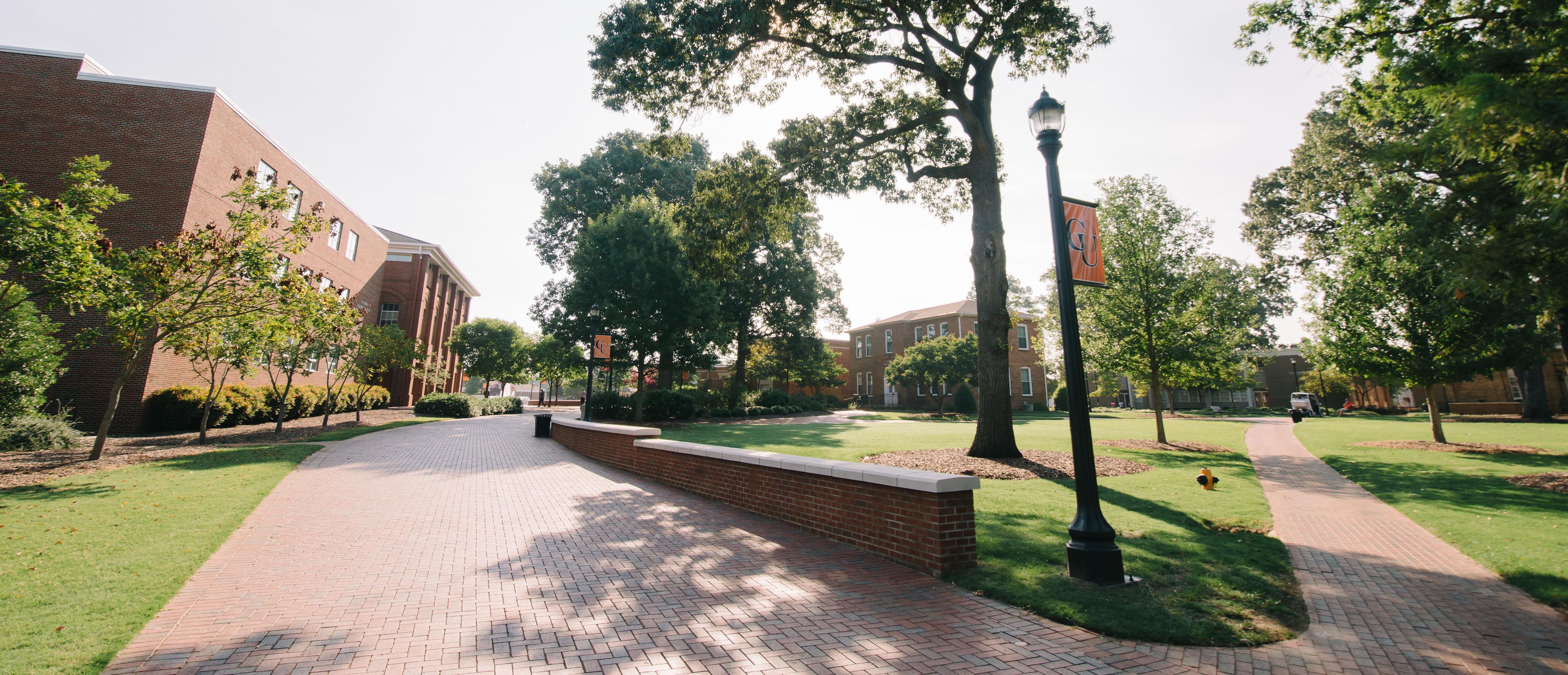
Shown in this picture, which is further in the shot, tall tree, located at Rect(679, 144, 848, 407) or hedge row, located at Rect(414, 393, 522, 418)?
hedge row, located at Rect(414, 393, 522, 418)

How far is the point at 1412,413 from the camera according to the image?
122 feet

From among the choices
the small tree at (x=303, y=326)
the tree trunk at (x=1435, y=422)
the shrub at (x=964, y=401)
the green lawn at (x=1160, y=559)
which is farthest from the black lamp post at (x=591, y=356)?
the shrub at (x=964, y=401)

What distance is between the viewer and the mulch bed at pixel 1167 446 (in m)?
15.4

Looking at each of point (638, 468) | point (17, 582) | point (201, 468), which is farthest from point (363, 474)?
point (17, 582)

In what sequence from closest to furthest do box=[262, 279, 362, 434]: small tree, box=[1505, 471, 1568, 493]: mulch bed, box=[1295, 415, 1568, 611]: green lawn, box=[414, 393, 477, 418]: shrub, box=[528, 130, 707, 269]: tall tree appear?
1. box=[1295, 415, 1568, 611]: green lawn
2. box=[1505, 471, 1568, 493]: mulch bed
3. box=[262, 279, 362, 434]: small tree
4. box=[414, 393, 477, 418]: shrub
5. box=[528, 130, 707, 269]: tall tree

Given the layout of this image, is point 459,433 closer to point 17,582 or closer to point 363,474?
point 363,474

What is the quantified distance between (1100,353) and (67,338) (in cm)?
2899

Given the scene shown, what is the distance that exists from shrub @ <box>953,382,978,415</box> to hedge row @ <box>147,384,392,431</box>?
3095 cm

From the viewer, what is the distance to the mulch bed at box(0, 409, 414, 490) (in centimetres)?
925

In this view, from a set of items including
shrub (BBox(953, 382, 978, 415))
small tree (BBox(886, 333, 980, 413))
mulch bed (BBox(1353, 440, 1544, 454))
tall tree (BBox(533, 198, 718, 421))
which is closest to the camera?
mulch bed (BBox(1353, 440, 1544, 454))

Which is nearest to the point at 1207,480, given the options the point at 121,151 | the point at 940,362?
the point at 940,362

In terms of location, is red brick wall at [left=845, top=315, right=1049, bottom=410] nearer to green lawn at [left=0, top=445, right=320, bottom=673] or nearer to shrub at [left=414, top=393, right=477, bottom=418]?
shrub at [left=414, top=393, right=477, bottom=418]

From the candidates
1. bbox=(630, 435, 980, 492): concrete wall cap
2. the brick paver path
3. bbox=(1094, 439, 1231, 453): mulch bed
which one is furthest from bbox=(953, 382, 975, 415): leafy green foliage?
bbox=(630, 435, 980, 492): concrete wall cap

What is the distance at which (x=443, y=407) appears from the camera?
28703mm
